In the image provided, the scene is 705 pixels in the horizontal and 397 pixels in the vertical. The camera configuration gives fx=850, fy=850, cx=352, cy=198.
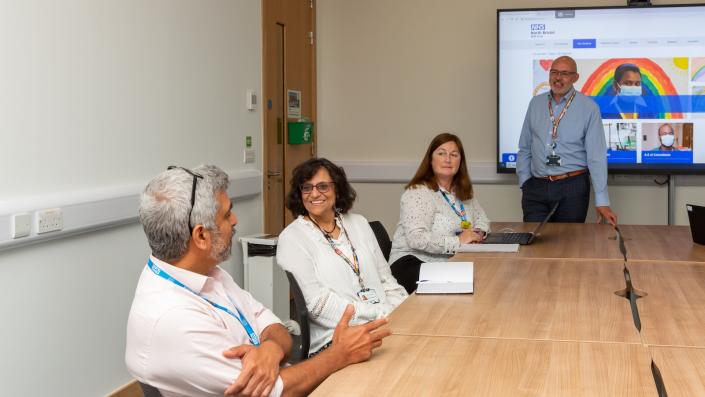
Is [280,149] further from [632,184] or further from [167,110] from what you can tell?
[632,184]

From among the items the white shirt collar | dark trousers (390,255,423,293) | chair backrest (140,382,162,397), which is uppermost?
the white shirt collar

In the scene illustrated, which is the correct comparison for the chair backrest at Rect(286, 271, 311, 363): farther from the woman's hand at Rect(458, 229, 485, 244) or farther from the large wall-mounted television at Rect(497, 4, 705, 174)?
the large wall-mounted television at Rect(497, 4, 705, 174)

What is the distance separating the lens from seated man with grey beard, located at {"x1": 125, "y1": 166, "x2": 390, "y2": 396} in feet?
6.64

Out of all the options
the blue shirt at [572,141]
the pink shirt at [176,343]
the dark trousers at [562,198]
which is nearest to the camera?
the pink shirt at [176,343]

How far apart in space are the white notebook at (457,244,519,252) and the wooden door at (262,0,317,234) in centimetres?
231

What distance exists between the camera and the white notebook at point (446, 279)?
3.14 metres

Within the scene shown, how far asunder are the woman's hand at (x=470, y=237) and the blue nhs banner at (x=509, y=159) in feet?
8.48

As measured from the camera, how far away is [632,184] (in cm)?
685

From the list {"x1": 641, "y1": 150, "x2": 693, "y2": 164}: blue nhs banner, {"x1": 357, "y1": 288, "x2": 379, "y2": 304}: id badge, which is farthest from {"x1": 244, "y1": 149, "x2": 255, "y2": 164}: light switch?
{"x1": 641, "y1": 150, "x2": 693, "y2": 164}: blue nhs banner

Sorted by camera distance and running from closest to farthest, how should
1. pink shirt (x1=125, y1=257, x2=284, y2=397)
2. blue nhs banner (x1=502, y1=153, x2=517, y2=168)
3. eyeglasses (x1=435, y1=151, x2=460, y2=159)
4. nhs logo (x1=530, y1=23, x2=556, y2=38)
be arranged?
1. pink shirt (x1=125, y1=257, x2=284, y2=397)
2. eyeglasses (x1=435, y1=151, x2=460, y2=159)
3. nhs logo (x1=530, y1=23, x2=556, y2=38)
4. blue nhs banner (x1=502, y1=153, x2=517, y2=168)

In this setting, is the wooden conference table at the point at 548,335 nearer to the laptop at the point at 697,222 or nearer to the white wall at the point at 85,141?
the laptop at the point at 697,222

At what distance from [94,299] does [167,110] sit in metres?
1.20

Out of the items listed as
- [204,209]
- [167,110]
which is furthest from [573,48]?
[204,209]

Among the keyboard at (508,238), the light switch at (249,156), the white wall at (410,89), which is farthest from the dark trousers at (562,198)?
the light switch at (249,156)
